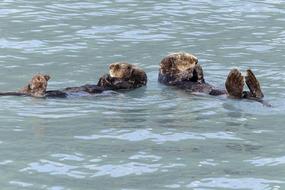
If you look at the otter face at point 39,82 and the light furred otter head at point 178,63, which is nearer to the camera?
the otter face at point 39,82

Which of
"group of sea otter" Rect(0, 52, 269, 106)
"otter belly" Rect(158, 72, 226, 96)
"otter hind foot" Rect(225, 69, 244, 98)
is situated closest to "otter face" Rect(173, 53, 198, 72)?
"group of sea otter" Rect(0, 52, 269, 106)

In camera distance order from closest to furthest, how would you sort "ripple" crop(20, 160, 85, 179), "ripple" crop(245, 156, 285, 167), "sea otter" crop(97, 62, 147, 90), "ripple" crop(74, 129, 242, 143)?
"ripple" crop(20, 160, 85, 179), "ripple" crop(245, 156, 285, 167), "ripple" crop(74, 129, 242, 143), "sea otter" crop(97, 62, 147, 90)

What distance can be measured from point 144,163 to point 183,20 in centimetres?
611

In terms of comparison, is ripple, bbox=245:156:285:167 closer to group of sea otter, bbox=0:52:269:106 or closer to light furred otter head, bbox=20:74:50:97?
group of sea otter, bbox=0:52:269:106

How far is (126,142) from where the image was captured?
6102 millimetres

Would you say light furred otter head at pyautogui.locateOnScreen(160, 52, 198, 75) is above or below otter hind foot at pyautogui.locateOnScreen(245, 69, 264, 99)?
above

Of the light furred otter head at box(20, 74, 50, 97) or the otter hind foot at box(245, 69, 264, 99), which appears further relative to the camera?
the light furred otter head at box(20, 74, 50, 97)

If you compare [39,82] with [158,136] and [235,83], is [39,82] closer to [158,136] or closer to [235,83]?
[158,136]

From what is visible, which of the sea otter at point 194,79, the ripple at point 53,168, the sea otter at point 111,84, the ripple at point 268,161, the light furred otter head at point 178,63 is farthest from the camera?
the light furred otter head at point 178,63

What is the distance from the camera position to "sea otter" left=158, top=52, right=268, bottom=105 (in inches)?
285

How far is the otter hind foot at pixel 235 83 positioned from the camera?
7.14 metres

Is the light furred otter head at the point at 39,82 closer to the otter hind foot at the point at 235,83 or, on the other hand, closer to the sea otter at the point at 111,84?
the sea otter at the point at 111,84

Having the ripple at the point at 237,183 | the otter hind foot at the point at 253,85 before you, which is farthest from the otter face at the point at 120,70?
the ripple at the point at 237,183

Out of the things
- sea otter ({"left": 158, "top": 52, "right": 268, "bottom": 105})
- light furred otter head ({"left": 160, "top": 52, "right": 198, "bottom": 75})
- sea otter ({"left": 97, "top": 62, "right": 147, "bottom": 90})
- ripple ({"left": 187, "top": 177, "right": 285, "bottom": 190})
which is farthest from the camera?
light furred otter head ({"left": 160, "top": 52, "right": 198, "bottom": 75})
